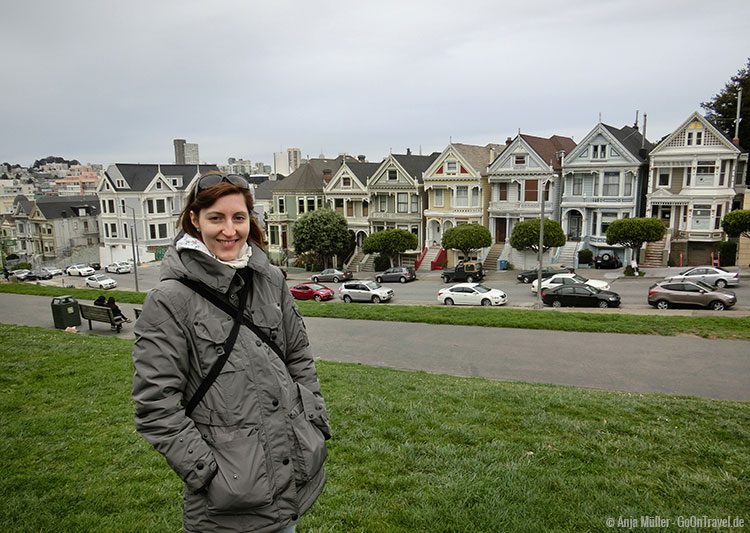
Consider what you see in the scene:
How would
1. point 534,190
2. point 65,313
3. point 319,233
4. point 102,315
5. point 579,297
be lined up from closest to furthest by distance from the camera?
point 102,315
point 65,313
point 579,297
point 534,190
point 319,233

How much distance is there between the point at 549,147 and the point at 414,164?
40.9 feet

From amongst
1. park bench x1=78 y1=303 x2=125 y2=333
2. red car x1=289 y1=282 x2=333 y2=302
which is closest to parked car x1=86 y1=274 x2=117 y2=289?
red car x1=289 y1=282 x2=333 y2=302

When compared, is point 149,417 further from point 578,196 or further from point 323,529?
point 578,196

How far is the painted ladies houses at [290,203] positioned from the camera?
192 ft

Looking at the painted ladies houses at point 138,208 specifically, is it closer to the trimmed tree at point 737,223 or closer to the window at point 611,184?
the window at point 611,184

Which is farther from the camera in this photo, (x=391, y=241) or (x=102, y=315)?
(x=391, y=241)

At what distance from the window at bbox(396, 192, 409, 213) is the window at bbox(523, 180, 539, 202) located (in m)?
10.9

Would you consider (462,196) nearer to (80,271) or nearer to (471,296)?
(471,296)

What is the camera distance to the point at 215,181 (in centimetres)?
346

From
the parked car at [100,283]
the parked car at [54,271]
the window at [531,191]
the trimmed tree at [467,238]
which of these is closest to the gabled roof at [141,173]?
the parked car at [54,271]

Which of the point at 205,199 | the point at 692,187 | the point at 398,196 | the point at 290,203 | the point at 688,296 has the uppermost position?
the point at 692,187

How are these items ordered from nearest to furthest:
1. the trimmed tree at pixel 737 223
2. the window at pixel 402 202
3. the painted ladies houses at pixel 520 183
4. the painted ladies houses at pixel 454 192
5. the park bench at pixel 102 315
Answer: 1. the park bench at pixel 102 315
2. the trimmed tree at pixel 737 223
3. the painted ladies houses at pixel 520 183
4. the painted ladies houses at pixel 454 192
5. the window at pixel 402 202

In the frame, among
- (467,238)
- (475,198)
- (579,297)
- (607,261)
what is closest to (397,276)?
(467,238)

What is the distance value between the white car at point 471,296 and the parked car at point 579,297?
281 centimetres
